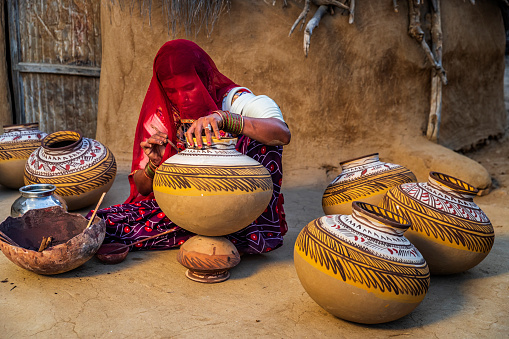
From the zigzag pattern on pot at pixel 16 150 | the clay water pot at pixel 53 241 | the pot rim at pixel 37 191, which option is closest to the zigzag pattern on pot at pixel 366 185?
the clay water pot at pixel 53 241

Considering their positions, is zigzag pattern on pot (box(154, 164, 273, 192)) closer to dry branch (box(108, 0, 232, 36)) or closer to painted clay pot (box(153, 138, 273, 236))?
painted clay pot (box(153, 138, 273, 236))

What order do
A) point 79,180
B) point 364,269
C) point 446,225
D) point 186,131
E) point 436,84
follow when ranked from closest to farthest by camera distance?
point 364,269 < point 446,225 < point 186,131 < point 79,180 < point 436,84

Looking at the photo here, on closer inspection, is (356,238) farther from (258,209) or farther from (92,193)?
(92,193)

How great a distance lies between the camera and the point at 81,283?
87.6 inches

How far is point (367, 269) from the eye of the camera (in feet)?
5.70

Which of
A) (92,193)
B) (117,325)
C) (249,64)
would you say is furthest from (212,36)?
(117,325)

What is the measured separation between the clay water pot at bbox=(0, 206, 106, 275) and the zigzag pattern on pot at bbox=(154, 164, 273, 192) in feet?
1.66

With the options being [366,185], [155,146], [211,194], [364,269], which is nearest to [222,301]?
[211,194]

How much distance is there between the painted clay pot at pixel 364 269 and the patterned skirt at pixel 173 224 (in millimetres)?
698

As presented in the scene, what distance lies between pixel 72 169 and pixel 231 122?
1.91 metres

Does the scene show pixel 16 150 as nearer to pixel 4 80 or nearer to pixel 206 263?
pixel 4 80

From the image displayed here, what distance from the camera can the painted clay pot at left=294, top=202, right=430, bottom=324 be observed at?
5.70 feet

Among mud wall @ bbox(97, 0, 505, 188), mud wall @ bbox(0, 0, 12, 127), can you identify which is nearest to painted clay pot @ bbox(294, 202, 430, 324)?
mud wall @ bbox(97, 0, 505, 188)

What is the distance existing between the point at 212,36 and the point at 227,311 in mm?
3415
